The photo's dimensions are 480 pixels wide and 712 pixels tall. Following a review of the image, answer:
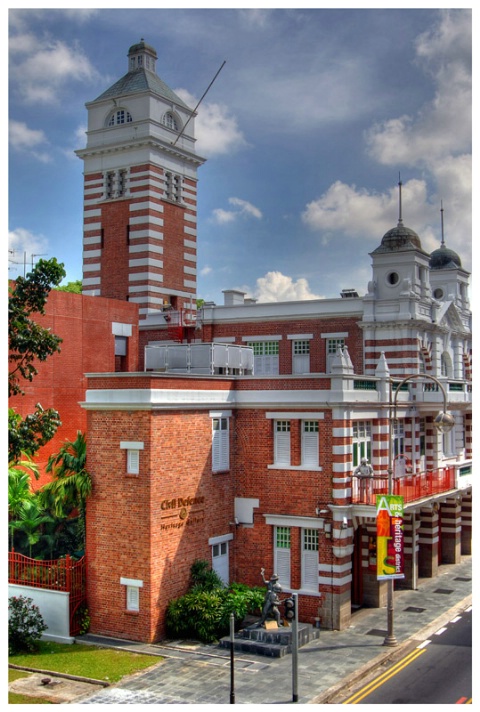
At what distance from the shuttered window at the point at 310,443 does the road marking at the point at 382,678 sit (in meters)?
6.97

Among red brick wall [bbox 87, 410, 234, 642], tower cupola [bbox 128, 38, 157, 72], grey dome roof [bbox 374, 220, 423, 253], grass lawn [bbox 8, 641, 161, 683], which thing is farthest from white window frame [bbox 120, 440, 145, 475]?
tower cupola [bbox 128, 38, 157, 72]

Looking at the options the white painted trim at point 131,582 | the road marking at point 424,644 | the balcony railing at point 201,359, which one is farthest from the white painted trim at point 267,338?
the road marking at point 424,644

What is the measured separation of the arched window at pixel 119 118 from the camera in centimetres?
4459

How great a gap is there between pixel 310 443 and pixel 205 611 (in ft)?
22.4

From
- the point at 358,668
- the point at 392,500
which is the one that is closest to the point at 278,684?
the point at 358,668

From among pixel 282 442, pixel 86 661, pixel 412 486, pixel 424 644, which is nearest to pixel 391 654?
pixel 424 644

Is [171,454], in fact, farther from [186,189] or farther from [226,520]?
[186,189]

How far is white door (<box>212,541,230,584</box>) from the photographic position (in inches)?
1123

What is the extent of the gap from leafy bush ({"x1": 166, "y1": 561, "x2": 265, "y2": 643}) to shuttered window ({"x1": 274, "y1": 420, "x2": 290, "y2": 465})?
491 cm

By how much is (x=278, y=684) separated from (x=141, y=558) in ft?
20.0

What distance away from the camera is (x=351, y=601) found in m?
30.3

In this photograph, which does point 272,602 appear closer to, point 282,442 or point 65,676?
point 282,442

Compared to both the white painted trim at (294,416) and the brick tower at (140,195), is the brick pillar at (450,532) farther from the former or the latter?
the brick tower at (140,195)

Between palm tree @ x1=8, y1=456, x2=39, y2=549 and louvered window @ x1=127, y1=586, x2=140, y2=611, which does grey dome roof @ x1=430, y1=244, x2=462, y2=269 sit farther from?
louvered window @ x1=127, y1=586, x2=140, y2=611
